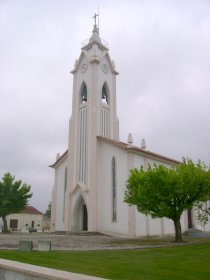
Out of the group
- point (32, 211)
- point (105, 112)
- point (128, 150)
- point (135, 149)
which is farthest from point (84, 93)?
point (32, 211)

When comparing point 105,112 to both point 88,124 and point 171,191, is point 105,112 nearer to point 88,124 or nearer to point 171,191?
point 88,124

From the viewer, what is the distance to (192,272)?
31.9ft

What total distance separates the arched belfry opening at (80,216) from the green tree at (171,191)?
11670mm

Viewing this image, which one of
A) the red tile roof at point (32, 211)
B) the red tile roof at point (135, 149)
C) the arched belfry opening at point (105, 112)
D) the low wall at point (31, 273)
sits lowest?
the low wall at point (31, 273)

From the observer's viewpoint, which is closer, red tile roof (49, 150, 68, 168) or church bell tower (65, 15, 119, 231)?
church bell tower (65, 15, 119, 231)

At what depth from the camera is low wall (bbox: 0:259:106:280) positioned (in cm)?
543

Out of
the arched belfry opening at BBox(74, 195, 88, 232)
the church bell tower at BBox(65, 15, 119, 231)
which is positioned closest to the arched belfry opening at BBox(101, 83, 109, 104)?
the church bell tower at BBox(65, 15, 119, 231)

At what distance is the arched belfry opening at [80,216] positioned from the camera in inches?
1340

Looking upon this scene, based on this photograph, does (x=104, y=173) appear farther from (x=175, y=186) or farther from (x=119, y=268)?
(x=119, y=268)

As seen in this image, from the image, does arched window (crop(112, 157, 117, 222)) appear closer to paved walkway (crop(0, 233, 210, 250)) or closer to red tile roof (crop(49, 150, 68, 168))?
paved walkway (crop(0, 233, 210, 250))

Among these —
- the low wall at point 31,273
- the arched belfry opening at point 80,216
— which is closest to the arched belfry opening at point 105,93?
the arched belfry opening at point 80,216

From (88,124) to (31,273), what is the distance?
95.9 feet

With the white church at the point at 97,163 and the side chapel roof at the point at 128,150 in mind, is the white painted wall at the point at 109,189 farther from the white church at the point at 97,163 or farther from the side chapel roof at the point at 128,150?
the side chapel roof at the point at 128,150

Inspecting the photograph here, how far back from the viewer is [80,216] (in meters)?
34.5
